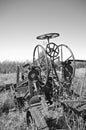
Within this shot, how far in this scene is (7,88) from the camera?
662 centimetres

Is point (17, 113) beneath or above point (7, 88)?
beneath

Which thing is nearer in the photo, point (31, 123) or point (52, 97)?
point (31, 123)

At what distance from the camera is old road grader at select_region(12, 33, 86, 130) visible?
8.92 ft

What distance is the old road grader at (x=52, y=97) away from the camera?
272cm

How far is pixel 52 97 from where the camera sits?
13.7ft

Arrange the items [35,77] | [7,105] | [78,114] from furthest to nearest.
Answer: [7,105], [35,77], [78,114]

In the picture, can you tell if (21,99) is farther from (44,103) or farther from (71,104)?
(71,104)

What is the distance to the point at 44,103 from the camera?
10.3 feet

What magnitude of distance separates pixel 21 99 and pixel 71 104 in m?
2.76

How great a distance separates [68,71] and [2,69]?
2278cm

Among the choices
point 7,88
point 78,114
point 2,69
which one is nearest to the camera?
point 78,114

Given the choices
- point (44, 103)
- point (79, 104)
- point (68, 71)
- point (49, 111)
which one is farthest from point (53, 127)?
point (68, 71)

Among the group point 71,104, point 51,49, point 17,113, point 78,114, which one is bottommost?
point 17,113

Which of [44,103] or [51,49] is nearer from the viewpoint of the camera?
[44,103]
